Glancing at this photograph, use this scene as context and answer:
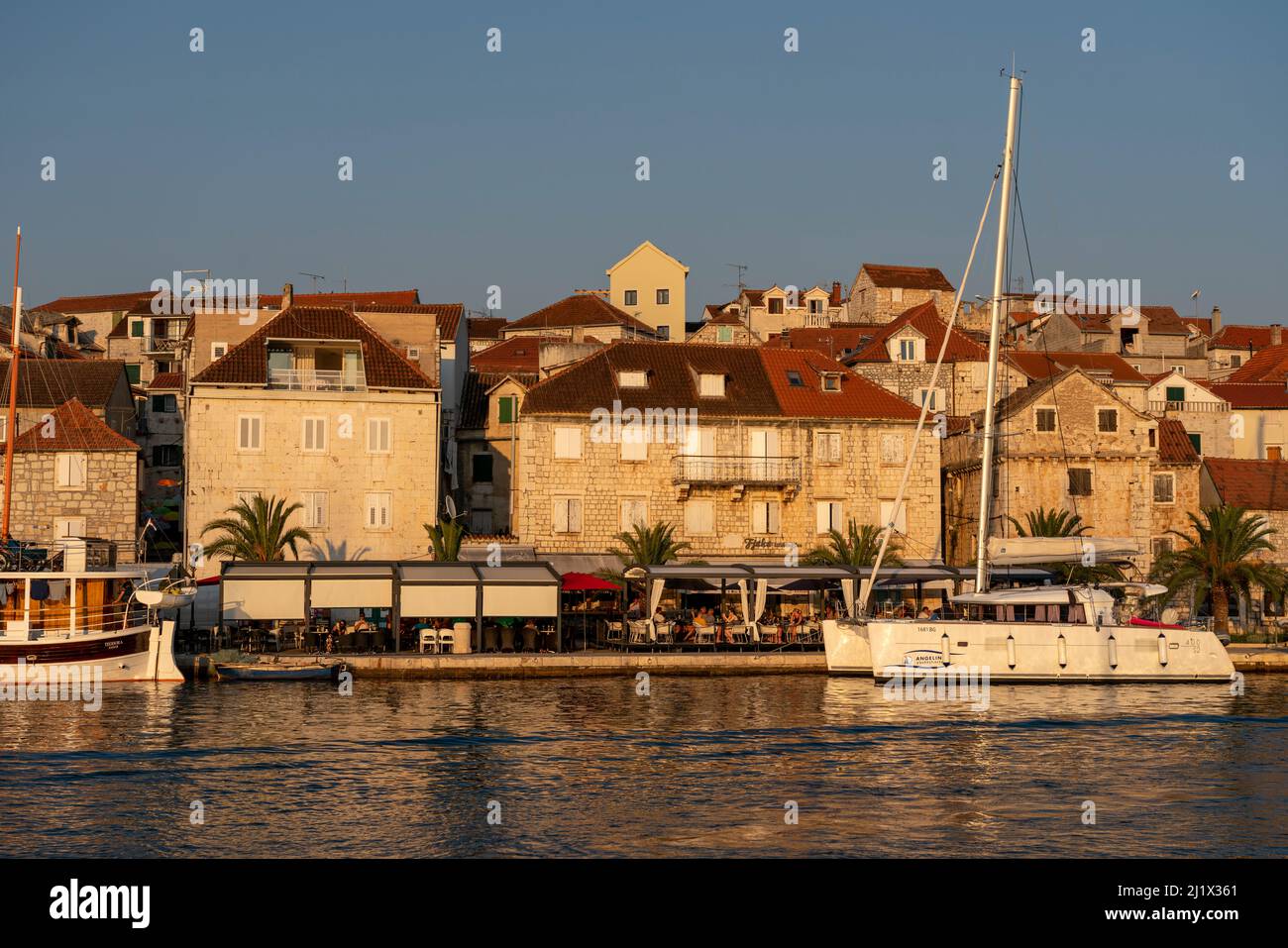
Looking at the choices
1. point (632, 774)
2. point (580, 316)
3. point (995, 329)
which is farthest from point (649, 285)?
point (632, 774)

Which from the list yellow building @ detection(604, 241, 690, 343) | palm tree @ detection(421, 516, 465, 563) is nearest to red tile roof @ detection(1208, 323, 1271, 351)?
yellow building @ detection(604, 241, 690, 343)

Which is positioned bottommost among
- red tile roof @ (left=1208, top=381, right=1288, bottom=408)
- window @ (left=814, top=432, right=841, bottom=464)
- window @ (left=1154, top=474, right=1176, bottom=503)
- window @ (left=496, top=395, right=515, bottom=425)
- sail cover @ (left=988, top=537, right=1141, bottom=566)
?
sail cover @ (left=988, top=537, right=1141, bottom=566)

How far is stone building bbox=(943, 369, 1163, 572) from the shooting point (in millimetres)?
61312

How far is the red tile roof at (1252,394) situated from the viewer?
242 feet

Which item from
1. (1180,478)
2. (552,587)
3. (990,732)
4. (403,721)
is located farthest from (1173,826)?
(1180,478)

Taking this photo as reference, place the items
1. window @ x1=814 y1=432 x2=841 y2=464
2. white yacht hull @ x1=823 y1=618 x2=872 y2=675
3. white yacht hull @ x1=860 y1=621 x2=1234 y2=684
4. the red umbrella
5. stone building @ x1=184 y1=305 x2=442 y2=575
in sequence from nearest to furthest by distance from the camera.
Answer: white yacht hull @ x1=860 y1=621 x2=1234 y2=684, white yacht hull @ x1=823 y1=618 x2=872 y2=675, the red umbrella, stone building @ x1=184 y1=305 x2=442 y2=575, window @ x1=814 y1=432 x2=841 y2=464

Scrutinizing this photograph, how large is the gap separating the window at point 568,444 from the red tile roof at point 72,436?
16820 millimetres

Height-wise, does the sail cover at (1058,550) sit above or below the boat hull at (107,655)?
above

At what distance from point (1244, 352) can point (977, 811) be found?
290ft

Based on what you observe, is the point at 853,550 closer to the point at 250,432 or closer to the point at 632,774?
the point at 250,432

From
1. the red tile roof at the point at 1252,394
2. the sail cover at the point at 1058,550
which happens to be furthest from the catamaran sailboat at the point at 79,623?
the red tile roof at the point at 1252,394

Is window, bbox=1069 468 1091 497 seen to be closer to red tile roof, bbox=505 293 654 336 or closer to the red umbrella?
the red umbrella

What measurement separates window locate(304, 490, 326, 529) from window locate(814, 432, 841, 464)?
19.4 m

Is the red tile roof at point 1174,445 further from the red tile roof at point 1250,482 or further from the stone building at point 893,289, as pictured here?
the stone building at point 893,289
